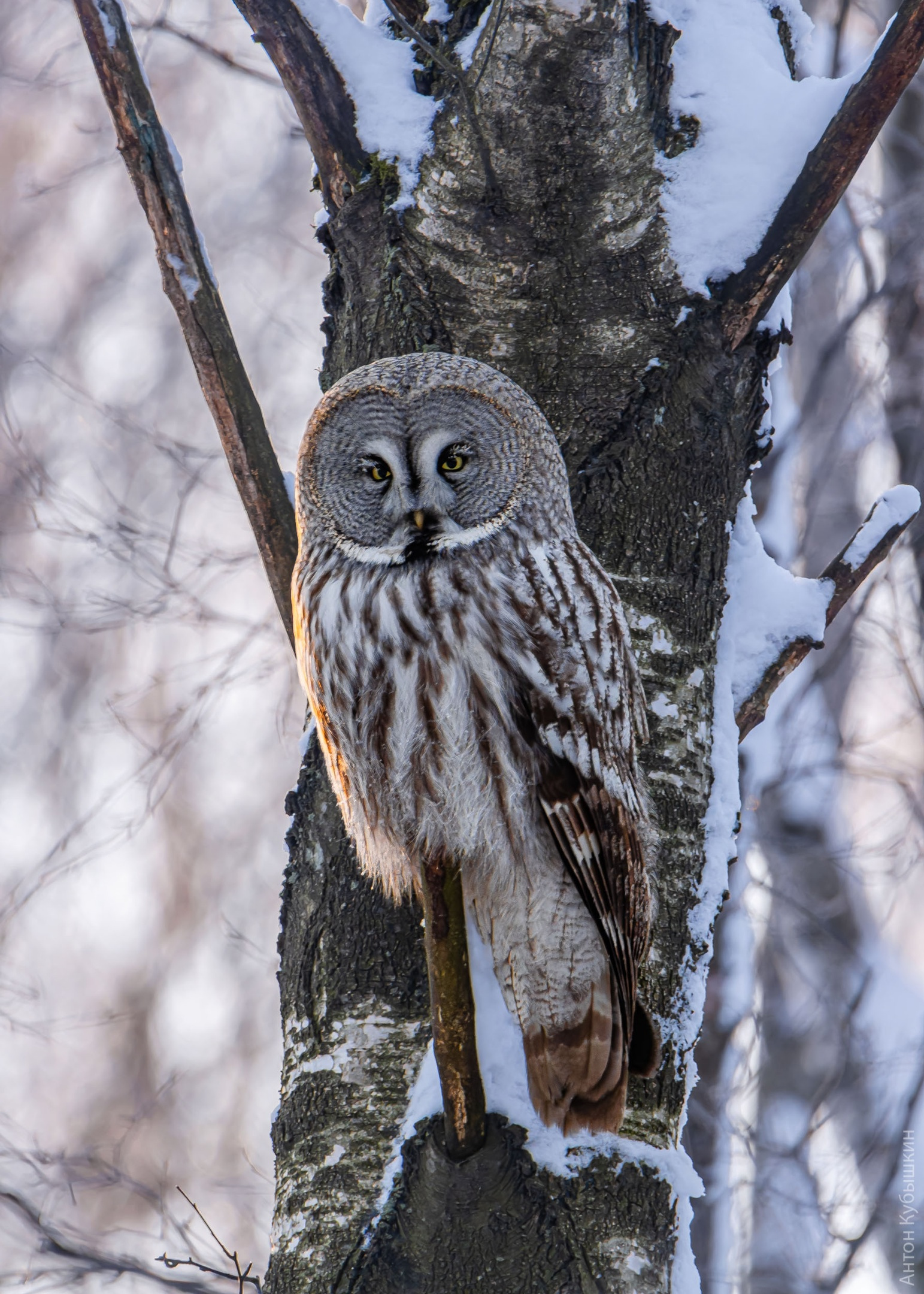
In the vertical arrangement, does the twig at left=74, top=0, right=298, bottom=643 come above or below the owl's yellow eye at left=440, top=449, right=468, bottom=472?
above

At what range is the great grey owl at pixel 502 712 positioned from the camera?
2.04 m

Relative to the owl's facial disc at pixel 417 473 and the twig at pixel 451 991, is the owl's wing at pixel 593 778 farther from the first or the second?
the twig at pixel 451 991

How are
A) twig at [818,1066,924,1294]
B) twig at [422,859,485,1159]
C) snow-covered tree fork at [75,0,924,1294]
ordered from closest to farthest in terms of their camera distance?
1. twig at [422,859,485,1159]
2. snow-covered tree fork at [75,0,924,1294]
3. twig at [818,1066,924,1294]

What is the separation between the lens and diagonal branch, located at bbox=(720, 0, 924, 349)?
2.16m

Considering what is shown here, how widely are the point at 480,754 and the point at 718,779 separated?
47 cm

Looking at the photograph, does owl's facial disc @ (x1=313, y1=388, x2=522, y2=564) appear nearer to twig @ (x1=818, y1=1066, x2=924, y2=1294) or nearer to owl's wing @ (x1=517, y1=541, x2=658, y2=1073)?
owl's wing @ (x1=517, y1=541, x2=658, y2=1073)

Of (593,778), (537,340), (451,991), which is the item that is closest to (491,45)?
(537,340)

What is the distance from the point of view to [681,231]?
2.38 meters

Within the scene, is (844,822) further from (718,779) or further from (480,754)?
(480,754)

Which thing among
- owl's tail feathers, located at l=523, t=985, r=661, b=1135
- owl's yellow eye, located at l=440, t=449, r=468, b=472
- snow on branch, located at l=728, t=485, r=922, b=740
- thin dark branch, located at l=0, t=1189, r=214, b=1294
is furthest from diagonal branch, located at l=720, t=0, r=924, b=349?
thin dark branch, located at l=0, t=1189, r=214, b=1294

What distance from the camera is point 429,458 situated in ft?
7.49

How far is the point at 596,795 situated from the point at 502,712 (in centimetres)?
19

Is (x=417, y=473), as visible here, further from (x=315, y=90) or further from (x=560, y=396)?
(x=315, y=90)

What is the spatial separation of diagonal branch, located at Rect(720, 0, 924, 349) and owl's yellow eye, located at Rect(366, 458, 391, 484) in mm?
651
